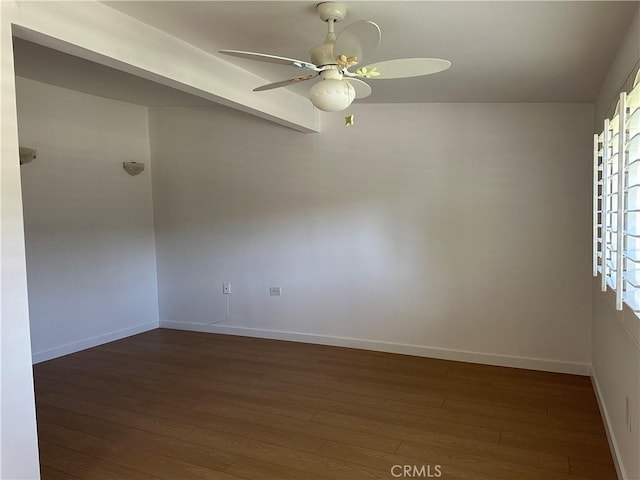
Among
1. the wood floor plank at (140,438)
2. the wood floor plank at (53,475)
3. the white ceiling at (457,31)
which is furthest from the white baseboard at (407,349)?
the wood floor plank at (53,475)

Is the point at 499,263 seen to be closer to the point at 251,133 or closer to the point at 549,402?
the point at 549,402

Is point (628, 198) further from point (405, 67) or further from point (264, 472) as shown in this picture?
point (264, 472)

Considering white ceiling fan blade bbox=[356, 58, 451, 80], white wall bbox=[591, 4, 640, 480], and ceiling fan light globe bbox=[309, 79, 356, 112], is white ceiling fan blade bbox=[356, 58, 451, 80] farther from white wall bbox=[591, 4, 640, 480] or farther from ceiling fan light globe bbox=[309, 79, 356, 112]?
white wall bbox=[591, 4, 640, 480]

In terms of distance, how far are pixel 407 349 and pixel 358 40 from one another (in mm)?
3106

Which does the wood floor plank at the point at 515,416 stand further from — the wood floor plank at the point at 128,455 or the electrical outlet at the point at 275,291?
the electrical outlet at the point at 275,291

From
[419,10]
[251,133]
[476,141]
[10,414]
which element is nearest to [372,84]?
[476,141]

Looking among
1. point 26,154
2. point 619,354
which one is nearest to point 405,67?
point 619,354

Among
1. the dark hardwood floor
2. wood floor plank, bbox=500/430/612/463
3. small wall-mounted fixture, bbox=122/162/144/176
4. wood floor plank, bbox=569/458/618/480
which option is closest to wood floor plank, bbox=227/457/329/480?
the dark hardwood floor

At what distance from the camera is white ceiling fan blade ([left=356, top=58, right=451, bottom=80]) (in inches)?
78.6

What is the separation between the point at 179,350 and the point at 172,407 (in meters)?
1.36

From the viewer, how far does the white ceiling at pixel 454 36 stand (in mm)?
2092

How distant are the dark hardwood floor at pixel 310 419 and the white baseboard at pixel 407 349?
0.10 m

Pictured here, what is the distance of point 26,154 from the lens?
391 centimetres

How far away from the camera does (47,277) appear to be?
4.30 m
